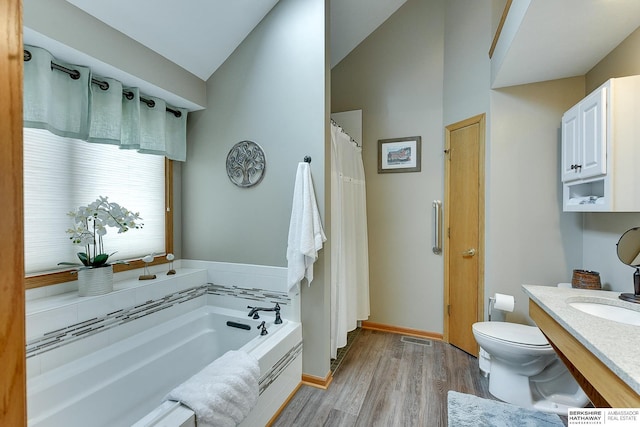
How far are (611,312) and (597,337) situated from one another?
605 mm

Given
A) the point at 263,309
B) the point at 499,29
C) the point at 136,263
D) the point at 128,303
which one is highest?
the point at 499,29

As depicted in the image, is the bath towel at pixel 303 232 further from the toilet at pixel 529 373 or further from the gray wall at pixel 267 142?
the toilet at pixel 529 373

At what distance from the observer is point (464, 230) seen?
2.53 m

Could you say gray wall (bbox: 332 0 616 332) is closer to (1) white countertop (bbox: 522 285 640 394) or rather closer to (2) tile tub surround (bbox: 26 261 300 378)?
(1) white countertop (bbox: 522 285 640 394)

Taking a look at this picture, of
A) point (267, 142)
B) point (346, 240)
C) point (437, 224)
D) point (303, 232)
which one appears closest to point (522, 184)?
point (437, 224)

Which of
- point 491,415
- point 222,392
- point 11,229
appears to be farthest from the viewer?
point 491,415

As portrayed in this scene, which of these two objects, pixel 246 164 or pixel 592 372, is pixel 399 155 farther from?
pixel 592 372

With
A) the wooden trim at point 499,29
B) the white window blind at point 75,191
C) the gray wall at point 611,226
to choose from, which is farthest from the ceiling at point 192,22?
the gray wall at point 611,226

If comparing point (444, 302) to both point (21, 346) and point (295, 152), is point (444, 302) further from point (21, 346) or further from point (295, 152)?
point (21, 346)

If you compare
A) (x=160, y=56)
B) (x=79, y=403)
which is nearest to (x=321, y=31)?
(x=160, y=56)

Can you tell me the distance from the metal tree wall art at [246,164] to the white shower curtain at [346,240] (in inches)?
23.1

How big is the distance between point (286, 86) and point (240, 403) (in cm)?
203

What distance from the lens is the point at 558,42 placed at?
1.66 m

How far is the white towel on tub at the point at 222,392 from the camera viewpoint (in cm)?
116
